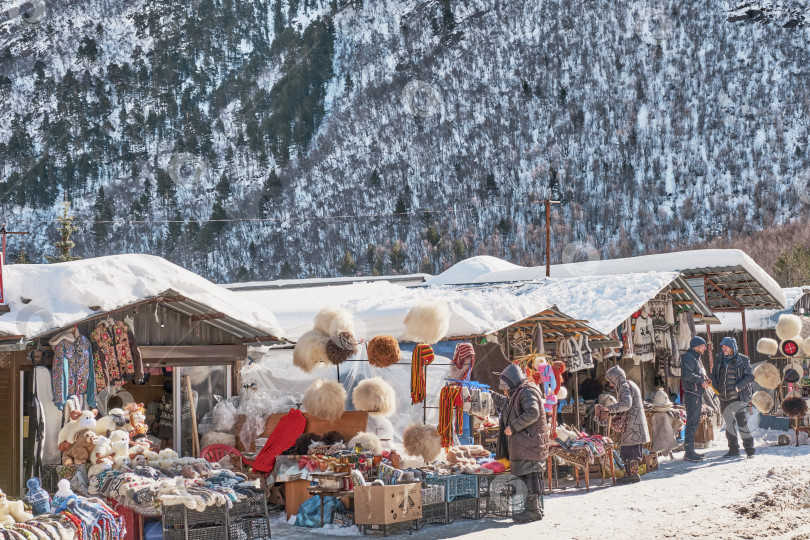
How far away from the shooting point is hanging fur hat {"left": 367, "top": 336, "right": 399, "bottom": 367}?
10.3m

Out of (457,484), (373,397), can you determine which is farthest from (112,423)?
(457,484)

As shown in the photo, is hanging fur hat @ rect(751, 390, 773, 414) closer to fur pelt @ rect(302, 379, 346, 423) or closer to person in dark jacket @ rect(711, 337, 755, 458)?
person in dark jacket @ rect(711, 337, 755, 458)

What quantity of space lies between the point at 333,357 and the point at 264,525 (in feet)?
9.03

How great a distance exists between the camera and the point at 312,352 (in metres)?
10.7

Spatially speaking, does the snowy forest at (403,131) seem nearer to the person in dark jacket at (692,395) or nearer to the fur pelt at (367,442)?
the person in dark jacket at (692,395)

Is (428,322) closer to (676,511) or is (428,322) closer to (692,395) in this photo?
(676,511)

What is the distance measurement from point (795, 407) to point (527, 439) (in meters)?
7.27

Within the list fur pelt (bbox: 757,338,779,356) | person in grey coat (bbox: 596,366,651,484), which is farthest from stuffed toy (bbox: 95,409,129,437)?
fur pelt (bbox: 757,338,779,356)

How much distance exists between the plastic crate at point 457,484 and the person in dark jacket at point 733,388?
18.1 feet

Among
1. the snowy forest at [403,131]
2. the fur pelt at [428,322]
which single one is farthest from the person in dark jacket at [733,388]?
the snowy forest at [403,131]

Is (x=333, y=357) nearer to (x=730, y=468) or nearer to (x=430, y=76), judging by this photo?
(x=730, y=468)

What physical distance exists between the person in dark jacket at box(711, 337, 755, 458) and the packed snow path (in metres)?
1.44

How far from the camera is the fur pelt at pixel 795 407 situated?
47.0 ft

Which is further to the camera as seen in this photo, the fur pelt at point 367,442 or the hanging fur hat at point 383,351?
the hanging fur hat at point 383,351
